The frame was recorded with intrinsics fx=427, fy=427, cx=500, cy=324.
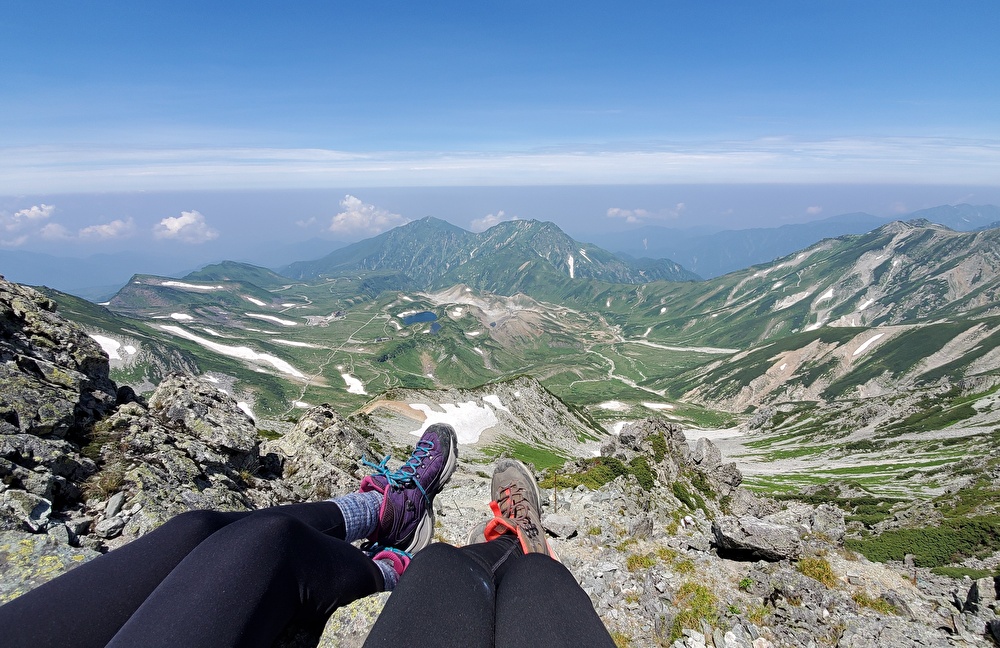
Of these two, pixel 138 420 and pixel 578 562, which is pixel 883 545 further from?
pixel 138 420

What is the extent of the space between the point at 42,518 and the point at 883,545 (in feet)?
137

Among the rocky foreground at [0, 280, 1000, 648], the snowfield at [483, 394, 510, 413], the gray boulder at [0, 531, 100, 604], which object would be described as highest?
the gray boulder at [0, 531, 100, 604]

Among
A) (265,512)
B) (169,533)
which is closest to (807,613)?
(265,512)

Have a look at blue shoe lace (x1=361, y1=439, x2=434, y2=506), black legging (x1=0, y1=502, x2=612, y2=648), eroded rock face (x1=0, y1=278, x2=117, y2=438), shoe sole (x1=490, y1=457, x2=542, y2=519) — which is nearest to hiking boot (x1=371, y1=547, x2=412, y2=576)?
black legging (x1=0, y1=502, x2=612, y2=648)

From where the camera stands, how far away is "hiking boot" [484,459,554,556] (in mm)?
7777

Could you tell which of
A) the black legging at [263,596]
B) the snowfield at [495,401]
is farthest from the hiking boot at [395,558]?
the snowfield at [495,401]

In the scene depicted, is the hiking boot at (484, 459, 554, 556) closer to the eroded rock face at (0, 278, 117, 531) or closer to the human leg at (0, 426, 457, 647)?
the human leg at (0, 426, 457, 647)

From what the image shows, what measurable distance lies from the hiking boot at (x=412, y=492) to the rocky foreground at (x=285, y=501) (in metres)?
2.86

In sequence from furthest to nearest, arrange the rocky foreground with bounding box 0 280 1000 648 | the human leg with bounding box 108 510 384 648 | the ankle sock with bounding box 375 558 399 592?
the rocky foreground with bounding box 0 280 1000 648
the ankle sock with bounding box 375 558 399 592
the human leg with bounding box 108 510 384 648

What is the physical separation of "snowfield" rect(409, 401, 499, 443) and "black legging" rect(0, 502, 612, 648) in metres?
67.6

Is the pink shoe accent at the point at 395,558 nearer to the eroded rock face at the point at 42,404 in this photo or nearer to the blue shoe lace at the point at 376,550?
the blue shoe lace at the point at 376,550

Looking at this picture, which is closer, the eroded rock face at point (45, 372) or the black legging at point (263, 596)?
the black legging at point (263, 596)

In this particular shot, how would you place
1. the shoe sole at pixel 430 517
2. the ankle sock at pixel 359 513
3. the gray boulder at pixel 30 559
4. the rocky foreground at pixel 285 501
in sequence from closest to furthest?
the gray boulder at pixel 30 559
the ankle sock at pixel 359 513
the rocky foreground at pixel 285 501
the shoe sole at pixel 430 517

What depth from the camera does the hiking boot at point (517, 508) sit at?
778 cm
